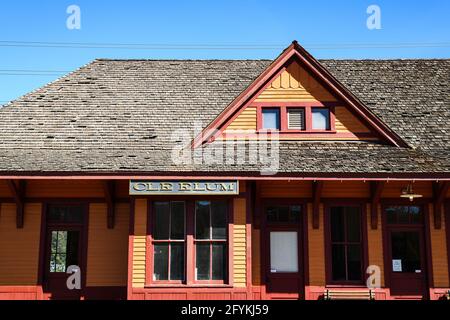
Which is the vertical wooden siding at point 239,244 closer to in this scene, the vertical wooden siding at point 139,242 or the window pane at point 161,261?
the window pane at point 161,261

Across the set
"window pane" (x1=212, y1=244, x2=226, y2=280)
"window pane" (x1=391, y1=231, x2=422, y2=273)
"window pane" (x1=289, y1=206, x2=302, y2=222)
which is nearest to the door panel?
"window pane" (x1=212, y1=244, x2=226, y2=280)

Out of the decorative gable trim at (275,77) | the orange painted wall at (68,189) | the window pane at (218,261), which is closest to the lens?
the window pane at (218,261)

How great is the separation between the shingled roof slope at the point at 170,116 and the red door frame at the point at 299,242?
1201 millimetres

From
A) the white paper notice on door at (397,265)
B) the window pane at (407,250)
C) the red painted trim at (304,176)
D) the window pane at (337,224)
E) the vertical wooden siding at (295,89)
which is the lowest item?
the white paper notice on door at (397,265)

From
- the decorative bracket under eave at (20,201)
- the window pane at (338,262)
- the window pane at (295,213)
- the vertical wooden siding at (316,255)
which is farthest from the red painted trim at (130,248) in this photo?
the window pane at (338,262)

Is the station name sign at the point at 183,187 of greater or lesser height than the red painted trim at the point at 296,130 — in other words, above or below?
below

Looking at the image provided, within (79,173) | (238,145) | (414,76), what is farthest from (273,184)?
(414,76)

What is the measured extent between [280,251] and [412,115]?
5.79 m

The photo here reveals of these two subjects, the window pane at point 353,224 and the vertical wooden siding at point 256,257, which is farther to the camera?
the window pane at point 353,224

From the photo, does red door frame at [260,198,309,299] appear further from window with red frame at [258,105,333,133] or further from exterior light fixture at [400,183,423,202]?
exterior light fixture at [400,183,423,202]

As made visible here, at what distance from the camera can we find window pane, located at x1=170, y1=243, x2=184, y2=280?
11.2 metres

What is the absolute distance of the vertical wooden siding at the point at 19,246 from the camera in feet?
39.0

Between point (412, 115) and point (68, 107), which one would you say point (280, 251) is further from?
point (68, 107)

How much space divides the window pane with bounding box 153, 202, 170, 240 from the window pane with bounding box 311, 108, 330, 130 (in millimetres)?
4514
